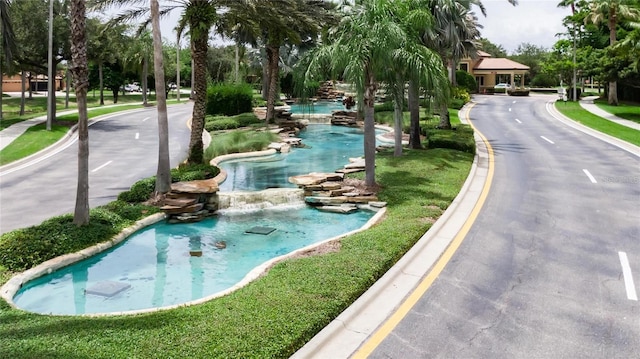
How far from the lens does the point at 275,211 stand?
17453 millimetres

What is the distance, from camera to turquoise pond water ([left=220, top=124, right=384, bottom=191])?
21250mm

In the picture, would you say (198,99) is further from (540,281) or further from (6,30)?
(540,281)

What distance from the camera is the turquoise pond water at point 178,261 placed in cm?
1016

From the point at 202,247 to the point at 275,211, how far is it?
421cm

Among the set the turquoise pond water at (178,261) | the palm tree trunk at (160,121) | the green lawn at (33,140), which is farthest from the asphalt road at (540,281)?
the green lawn at (33,140)

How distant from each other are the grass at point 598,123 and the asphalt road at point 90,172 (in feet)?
81.1

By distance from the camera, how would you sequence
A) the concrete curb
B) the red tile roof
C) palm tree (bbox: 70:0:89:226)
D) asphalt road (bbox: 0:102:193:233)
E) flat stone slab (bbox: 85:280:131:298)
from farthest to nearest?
1. the red tile roof
2. asphalt road (bbox: 0:102:193:233)
3. palm tree (bbox: 70:0:89:226)
4. flat stone slab (bbox: 85:280:131:298)
5. the concrete curb

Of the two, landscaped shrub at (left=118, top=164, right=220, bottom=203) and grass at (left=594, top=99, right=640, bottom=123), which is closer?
landscaped shrub at (left=118, top=164, right=220, bottom=203)

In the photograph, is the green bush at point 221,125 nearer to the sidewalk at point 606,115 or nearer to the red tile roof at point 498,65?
the sidewalk at point 606,115

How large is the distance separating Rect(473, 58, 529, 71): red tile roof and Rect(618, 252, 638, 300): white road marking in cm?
7488

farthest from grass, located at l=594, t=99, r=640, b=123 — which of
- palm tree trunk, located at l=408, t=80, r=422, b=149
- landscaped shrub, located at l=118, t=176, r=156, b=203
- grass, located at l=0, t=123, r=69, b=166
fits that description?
grass, located at l=0, t=123, r=69, b=166

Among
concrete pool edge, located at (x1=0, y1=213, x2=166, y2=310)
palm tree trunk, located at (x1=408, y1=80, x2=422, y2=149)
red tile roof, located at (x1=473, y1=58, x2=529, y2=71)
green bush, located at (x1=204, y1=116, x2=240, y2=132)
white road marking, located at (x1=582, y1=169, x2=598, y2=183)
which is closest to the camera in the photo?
concrete pool edge, located at (x1=0, y1=213, x2=166, y2=310)

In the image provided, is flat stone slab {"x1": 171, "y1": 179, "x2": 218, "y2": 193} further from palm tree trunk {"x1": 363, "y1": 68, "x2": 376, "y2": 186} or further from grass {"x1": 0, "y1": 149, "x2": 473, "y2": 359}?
grass {"x1": 0, "y1": 149, "x2": 473, "y2": 359}

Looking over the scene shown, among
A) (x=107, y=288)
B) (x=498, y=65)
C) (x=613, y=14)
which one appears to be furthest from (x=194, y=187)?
(x=498, y=65)
